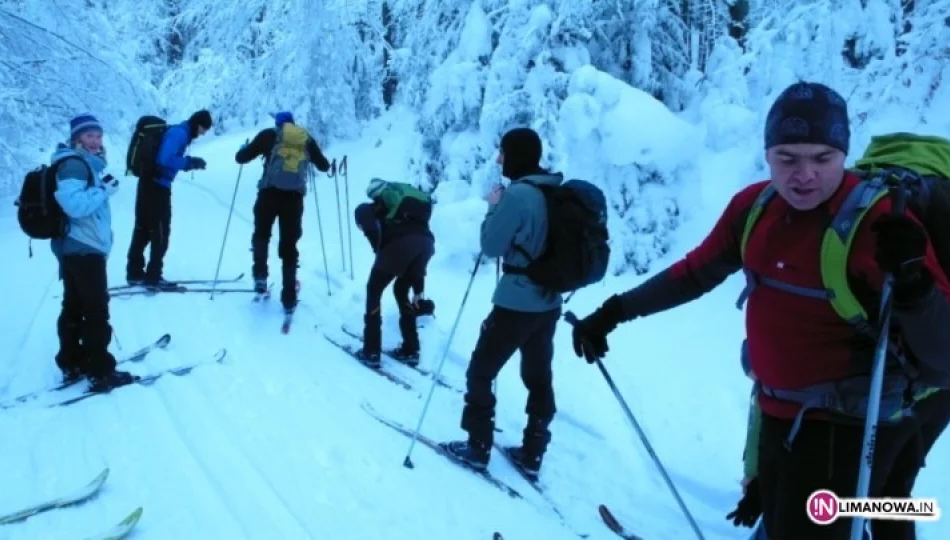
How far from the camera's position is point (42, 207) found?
17.2ft

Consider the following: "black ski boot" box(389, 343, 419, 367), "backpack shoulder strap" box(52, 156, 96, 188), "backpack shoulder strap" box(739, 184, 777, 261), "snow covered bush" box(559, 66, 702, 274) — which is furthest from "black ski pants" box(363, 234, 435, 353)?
"backpack shoulder strap" box(739, 184, 777, 261)

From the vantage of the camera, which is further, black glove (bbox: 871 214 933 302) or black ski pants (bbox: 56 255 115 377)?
black ski pants (bbox: 56 255 115 377)

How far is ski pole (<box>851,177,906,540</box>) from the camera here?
1.98 m

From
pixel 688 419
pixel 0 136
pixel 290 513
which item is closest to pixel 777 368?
pixel 290 513

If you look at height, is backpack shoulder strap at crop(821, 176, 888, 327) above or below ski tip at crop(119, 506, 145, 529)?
above

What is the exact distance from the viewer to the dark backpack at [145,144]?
8.48 metres

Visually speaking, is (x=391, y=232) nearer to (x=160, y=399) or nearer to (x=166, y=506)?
(x=160, y=399)

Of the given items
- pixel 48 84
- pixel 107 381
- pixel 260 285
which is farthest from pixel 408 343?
pixel 48 84

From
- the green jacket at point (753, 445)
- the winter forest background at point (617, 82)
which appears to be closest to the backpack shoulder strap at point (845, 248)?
the green jacket at point (753, 445)

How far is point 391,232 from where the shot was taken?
21.7 ft

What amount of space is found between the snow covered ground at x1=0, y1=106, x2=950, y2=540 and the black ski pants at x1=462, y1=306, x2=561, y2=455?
34 centimetres

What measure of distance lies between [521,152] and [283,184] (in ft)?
12.7

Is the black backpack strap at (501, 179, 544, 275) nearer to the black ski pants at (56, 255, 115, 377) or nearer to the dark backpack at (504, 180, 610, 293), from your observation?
the dark backpack at (504, 180, 610, 293)

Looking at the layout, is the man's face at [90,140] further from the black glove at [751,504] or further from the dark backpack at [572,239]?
the black glove at [751,504]
